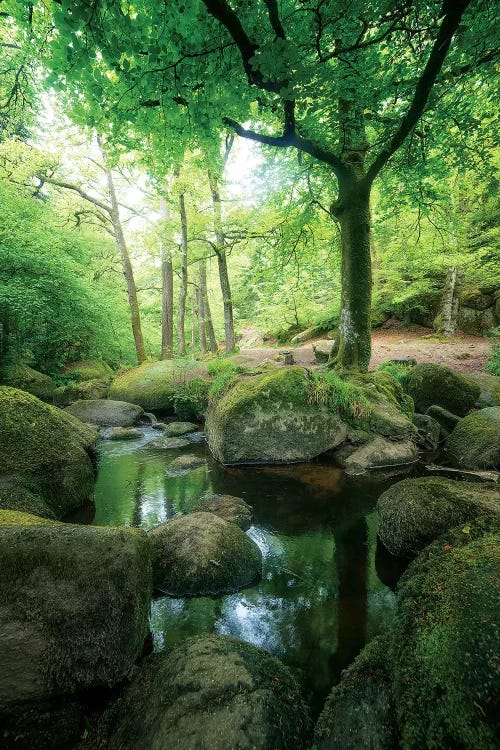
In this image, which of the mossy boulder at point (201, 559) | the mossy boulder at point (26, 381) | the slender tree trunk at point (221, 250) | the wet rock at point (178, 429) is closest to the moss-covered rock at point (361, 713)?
the mossy boulder at point (201, 559)

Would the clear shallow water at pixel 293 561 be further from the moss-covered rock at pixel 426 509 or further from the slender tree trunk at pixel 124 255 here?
the slender tree trunk at pixel 124 255

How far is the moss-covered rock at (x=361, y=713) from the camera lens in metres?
1.63

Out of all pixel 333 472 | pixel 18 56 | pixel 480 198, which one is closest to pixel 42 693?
pixel 333 472

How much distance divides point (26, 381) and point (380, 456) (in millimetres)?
11689

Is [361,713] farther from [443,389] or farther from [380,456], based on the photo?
[443,389]

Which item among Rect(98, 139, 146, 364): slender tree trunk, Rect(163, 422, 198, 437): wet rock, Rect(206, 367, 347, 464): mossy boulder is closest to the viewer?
Rect(206, 367, 347, 464): mossy boulder

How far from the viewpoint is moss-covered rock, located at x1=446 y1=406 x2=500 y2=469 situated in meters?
5.50

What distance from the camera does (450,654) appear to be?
158cm

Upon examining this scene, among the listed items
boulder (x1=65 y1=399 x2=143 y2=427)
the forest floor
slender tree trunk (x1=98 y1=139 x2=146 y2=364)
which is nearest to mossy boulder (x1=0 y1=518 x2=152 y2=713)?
boulder (x1=65 y1=399 x2=143 y2=427)

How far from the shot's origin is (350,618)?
9.21ft

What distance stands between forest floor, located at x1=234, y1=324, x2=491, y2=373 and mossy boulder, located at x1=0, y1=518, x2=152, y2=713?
10.6 m

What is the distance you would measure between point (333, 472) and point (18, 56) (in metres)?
9.76

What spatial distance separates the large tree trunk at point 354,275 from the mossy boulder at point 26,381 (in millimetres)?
9773

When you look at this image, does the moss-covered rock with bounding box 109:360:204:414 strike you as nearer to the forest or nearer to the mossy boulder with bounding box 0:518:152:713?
the forest
